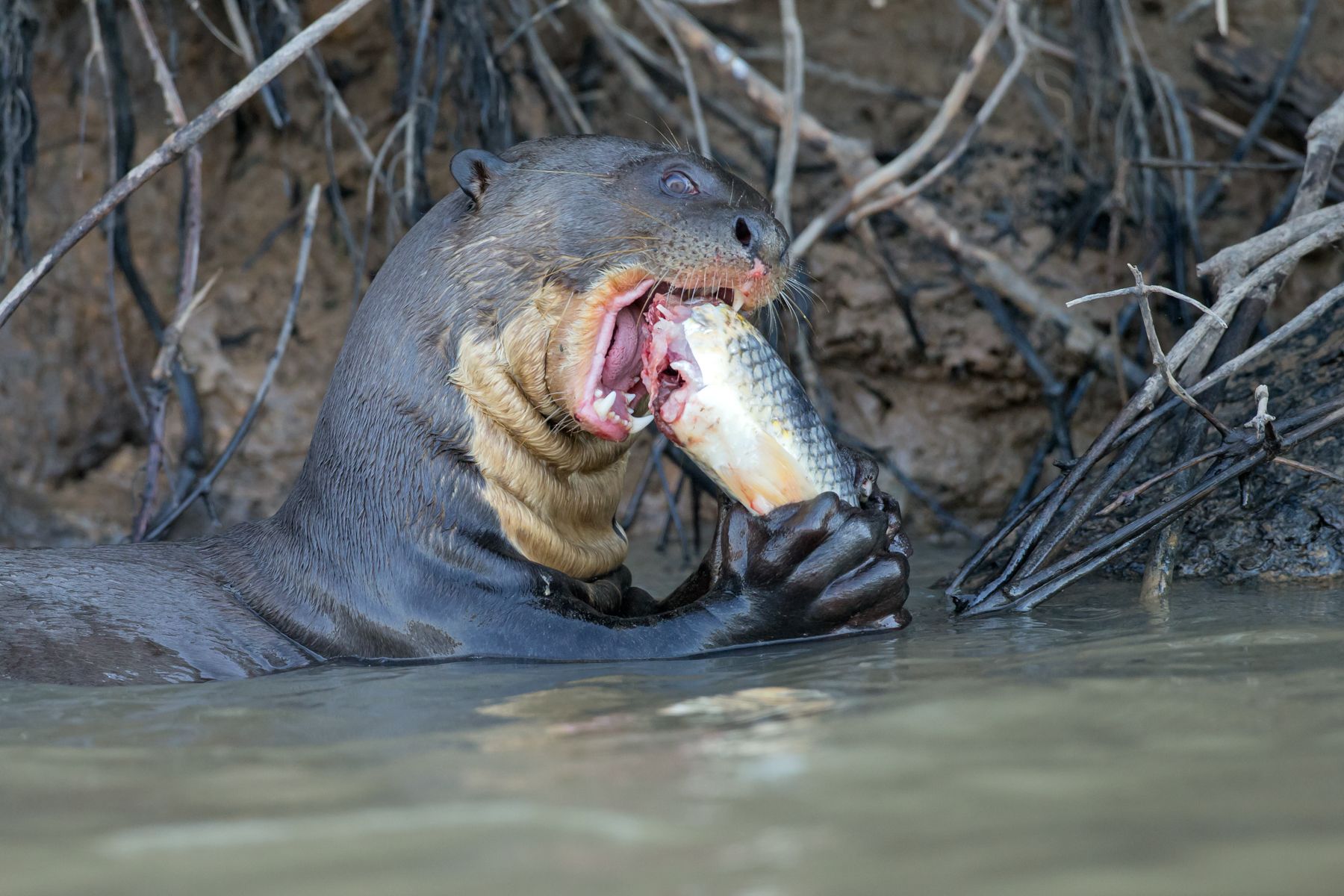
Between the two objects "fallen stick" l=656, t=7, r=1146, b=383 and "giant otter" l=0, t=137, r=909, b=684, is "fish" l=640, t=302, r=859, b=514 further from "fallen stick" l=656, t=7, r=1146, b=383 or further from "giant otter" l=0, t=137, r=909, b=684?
"fallen stick" l=656, t=7, r=1146, b=383

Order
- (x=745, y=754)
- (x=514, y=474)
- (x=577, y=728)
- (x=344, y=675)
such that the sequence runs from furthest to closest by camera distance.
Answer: (x=514, y=474) → (x=344, y=675) → (x=577, y=728) → (x=745, y=754)

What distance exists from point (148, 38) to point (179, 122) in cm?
30

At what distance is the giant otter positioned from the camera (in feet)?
7.60

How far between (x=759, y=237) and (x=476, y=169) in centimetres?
55

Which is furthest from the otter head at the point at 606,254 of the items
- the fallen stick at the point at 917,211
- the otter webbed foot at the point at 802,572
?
the fallen stick at the point at 917,211

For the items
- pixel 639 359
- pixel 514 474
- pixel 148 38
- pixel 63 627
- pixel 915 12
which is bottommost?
pixel 63 627

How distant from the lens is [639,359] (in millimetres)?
2561

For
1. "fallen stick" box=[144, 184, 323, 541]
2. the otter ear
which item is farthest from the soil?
the otter ear

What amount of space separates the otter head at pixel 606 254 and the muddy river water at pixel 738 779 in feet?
2.19

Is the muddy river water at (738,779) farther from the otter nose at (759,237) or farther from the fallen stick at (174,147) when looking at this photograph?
the fallen stick at (174,147)

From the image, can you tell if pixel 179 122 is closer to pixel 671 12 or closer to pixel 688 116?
pixel 671 12

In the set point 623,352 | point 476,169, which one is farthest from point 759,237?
point 476,169

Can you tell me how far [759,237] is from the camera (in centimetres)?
249

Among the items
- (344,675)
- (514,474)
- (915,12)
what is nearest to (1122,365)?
(915,12)
